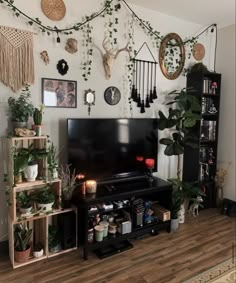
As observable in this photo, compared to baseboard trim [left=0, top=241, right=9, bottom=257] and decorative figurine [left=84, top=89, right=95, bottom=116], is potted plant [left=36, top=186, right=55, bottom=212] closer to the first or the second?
baseboard trim [left=0, top=241, right=9, bottom=257]

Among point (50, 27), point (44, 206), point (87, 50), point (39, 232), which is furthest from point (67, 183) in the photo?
point (50, 27)

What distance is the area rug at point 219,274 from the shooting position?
6.76ft

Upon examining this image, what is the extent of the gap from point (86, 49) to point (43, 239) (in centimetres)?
192

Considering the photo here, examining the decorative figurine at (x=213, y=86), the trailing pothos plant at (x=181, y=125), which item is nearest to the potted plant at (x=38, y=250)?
the trailing pothos plant at (x=181, y=125)

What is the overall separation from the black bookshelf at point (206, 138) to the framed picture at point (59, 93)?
164cm

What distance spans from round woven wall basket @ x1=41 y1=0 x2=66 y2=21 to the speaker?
1873 millimetres

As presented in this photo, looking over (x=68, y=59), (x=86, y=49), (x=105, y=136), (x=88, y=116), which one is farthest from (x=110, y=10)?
(x=105, y=136)

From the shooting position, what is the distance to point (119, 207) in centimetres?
255

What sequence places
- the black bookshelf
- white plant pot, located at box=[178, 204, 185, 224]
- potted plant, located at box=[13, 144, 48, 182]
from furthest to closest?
the black bookshelf, white plant pot, located at box=[178, 204, 185, 224], potted plant, located at box=[13, 144, 48, 182]

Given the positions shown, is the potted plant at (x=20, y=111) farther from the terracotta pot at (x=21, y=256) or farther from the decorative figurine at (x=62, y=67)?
the terracotta pot at (x=21, y=256)

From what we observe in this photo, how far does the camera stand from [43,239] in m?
2.35

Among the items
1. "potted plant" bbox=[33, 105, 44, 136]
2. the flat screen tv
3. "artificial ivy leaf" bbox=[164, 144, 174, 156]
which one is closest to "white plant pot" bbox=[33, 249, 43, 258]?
the flat screen tv

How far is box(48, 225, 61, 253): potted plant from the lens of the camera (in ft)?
7.76

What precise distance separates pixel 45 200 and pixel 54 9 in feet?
5.86
